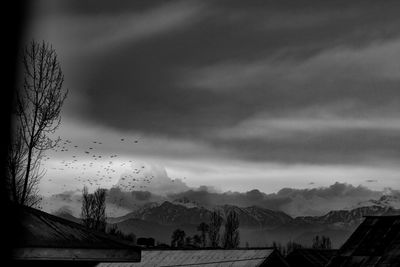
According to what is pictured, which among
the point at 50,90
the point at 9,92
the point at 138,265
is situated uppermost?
the point at 50,90

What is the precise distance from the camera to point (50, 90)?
98.5ft

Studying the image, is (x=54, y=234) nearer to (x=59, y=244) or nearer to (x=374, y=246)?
(x=59, y=244)

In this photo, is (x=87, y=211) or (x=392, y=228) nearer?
(x=392, y=228)

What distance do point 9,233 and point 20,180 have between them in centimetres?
2535

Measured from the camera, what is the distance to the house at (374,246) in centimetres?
1783

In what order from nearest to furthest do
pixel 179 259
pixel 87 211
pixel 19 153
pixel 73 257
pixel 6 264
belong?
pixel 6 264 → pixel 73 257 → pixel 19 153 → pixel 179 259 → pixel 87 211

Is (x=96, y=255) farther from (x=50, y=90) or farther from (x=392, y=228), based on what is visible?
(x=50, y=90)

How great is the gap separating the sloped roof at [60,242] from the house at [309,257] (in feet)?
118

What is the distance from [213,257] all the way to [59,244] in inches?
1068

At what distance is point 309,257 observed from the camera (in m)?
40.8

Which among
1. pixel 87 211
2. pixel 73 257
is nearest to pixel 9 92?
pixel 73 257

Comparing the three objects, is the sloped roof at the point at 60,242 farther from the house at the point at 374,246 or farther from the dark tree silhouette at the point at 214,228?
the dark tree silhouette at the point at 214,228

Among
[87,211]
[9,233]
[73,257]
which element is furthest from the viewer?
A: [87,211]

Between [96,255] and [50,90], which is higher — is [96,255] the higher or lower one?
the lower one
